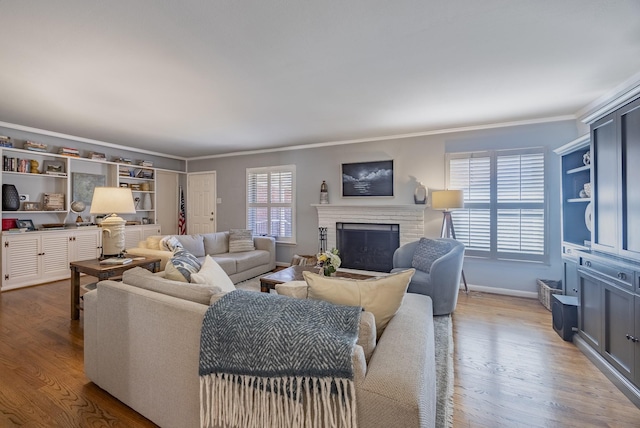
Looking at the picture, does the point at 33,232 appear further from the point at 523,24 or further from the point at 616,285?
the point at 616,285

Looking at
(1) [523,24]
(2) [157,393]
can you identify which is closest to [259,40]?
(1) [523,24]

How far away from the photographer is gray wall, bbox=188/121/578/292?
3729 millimetres

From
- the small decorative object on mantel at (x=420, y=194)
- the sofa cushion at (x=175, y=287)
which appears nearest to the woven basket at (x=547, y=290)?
the small decorative object on mantel at (x=420, y=194)

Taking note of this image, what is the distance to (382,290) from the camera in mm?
1393

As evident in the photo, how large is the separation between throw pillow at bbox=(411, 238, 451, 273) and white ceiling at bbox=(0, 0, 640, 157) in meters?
1.67

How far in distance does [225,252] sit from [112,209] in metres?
2.27

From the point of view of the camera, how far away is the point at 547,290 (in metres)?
3.38

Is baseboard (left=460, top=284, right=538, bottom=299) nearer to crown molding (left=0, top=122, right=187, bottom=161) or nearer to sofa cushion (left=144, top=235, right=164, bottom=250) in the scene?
sofa cushion (left=144, top=235, right=164, bottom=250)

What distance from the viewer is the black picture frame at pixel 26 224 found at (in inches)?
163

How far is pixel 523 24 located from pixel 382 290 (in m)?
1.99

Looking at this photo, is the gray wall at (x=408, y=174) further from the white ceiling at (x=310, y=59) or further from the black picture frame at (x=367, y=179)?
the white ceiling at (x=310, y=59)

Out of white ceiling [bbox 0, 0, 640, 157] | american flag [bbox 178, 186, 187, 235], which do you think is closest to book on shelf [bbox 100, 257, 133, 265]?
white ceiling [bbox 0, 0, 640, 157]

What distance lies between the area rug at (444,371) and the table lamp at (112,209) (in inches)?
123

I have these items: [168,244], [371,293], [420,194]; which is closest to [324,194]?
[420,194]
